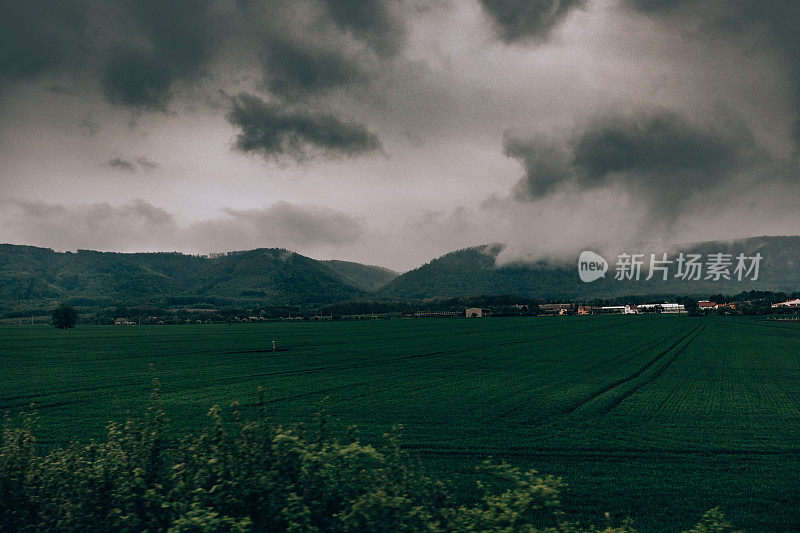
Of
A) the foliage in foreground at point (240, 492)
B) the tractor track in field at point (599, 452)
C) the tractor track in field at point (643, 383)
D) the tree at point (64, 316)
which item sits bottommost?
the tree at point (64, 316)

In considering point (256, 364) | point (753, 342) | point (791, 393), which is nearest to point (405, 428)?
point (791, 393)

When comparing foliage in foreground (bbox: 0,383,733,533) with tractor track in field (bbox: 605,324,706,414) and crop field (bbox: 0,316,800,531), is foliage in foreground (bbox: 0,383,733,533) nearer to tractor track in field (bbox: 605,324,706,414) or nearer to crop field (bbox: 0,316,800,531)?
crop field (bbox: 0,316,800,531)

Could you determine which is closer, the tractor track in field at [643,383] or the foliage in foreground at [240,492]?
the foliage in foreground at [240,492]

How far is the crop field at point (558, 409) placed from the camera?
535 inches

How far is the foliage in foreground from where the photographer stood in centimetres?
709

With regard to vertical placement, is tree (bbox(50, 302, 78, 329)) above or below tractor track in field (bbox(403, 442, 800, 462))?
below

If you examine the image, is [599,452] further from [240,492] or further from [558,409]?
[240,492]

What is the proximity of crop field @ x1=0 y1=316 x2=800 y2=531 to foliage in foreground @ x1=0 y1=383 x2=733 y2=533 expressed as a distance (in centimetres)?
240

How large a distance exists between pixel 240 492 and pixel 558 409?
65.6 ft

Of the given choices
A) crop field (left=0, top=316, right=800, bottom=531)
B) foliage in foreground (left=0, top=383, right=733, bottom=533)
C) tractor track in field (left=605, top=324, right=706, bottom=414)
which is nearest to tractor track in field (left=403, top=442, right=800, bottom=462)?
crop field (left=0, top=316, right=800, bottom=531)

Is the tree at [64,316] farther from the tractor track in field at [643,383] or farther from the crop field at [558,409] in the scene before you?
the tractor track in field at [643,383]

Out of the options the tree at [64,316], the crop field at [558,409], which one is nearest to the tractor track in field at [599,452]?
the crop field at [558,409]

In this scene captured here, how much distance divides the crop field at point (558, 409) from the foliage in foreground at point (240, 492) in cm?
240

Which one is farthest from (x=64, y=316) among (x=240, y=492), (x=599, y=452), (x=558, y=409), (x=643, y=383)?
(x=240, y=492)
